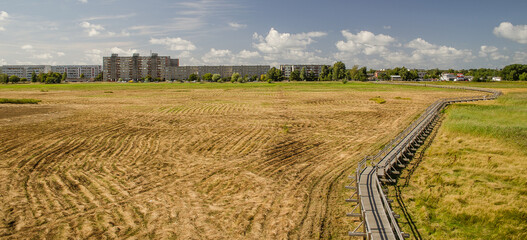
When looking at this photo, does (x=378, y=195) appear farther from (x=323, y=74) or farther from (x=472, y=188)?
(x=323, y=74)

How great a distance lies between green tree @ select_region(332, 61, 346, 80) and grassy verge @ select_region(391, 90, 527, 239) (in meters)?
163

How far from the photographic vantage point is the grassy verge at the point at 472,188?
1041cm

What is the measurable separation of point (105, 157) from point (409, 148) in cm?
1742

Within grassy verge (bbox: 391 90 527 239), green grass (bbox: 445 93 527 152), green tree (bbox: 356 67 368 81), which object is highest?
green tree (bbox: 356 67 368 81)

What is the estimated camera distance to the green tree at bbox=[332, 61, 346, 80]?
183 m

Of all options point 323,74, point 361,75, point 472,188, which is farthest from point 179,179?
point 323,74

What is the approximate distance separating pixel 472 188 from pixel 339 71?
175660 mm

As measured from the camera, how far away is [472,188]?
44.8 ft

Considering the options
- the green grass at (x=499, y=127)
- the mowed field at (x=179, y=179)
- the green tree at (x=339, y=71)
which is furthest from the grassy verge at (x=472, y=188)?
the green tree at (x=339, y=71)

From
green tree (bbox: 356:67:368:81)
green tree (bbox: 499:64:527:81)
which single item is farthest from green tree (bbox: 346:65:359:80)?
green tree (bbox: 499:64:527:81)

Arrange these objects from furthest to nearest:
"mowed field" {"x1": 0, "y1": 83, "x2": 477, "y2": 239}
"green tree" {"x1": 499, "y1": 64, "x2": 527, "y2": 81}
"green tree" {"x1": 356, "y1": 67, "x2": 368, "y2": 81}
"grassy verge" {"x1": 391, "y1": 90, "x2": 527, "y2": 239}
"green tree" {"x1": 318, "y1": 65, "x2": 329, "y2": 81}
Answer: "green tree" {"x1": 318, "y1": 65, "x2": 329, "y2": 81} < "green tree" {"x1": 356, "y1": 67, "x2": 368, "y2": 81} < "green tree" {"x1": 499, "y1": 64, "x2": 527, "y2": 81} < "grassy verge" {"x1": 391, "y1": 90, "x2": 527, "y2": 239} < "mowed field" {"x1": 0, "y1": 83, "x2": 477, "y2": 239}

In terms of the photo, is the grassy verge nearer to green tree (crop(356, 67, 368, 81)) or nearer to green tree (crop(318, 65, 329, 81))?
green tree (crop(356, 67, 368, 81))

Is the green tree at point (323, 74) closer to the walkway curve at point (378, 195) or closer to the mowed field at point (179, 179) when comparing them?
the mowed field at point (179, 179)

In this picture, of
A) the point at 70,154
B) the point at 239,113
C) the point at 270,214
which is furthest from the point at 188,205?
the point at 239,113
